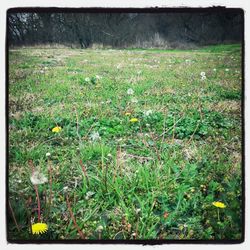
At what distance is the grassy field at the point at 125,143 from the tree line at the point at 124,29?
12 cm

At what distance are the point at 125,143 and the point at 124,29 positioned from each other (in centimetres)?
88

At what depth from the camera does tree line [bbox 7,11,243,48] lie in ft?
7.26

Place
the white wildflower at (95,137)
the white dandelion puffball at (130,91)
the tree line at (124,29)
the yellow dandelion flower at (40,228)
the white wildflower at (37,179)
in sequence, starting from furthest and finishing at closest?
the white dandelion puffball at (130,91) → the white wildflower at (95,137) → the tree line at (124,29) → the white wildflower at (37,179) → the yellow dandelion flower at (40,228)

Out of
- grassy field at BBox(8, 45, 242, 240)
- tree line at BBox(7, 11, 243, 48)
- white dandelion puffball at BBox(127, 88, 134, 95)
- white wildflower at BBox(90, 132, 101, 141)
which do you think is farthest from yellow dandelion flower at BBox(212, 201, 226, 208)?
white dandelion puffball at BBox(127, 88, 134, 95)

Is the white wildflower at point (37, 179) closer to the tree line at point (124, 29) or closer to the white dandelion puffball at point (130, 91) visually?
the tree line at point (124, 29)

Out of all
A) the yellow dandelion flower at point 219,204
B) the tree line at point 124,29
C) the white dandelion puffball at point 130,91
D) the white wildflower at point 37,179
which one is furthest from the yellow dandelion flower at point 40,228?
the white dandelion puffball at point 130,91

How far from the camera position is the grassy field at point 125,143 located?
1.96 meters

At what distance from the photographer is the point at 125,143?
256cm

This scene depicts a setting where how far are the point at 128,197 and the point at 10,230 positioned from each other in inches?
29.3

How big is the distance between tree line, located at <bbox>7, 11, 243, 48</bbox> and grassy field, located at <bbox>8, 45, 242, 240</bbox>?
118 millimetres

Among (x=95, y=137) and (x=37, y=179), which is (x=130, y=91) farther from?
(x=37, y=179)

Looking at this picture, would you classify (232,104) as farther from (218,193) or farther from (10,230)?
(10,230)

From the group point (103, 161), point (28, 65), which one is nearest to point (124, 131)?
point (103, 161)

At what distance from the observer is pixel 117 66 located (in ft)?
10.8
